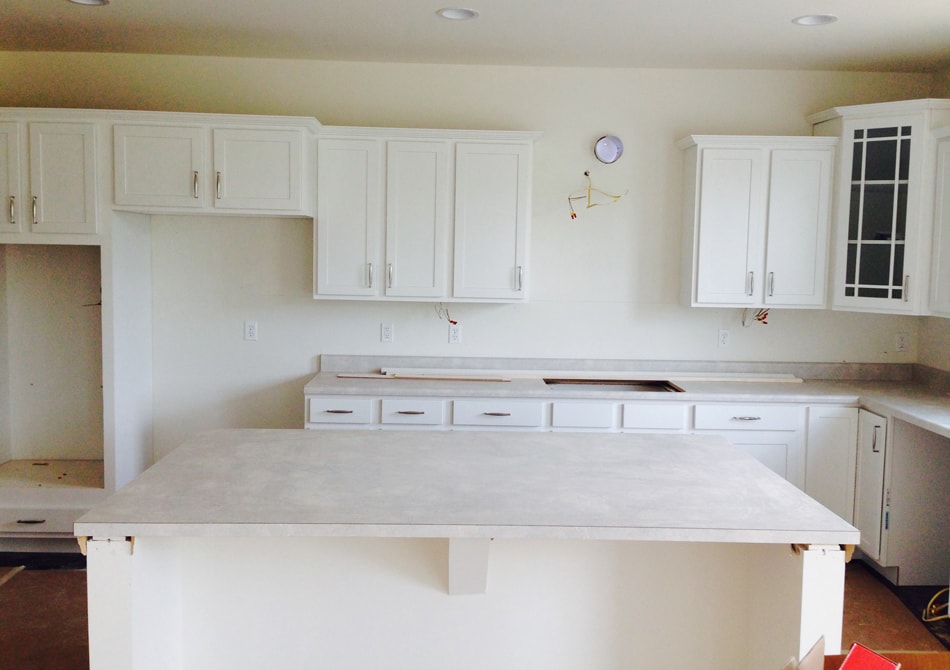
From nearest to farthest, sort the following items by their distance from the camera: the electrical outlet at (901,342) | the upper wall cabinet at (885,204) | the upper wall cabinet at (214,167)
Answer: the upper wall cabinet at (885,204), the upper wall cabinet at (214,167), the electrical outlet at (901,342)

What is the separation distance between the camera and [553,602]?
2.28m

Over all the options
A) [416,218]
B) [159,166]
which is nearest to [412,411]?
[416,218]

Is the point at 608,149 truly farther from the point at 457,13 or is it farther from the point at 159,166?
the point at 159,166

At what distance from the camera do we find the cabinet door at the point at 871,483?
3840 mm

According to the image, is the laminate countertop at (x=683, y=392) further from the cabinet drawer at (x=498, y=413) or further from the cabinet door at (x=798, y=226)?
the cabinet door at (x=798, y=226)

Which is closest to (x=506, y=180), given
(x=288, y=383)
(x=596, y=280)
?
(x=596, y=280)

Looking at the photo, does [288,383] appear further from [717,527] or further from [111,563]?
[717,527]

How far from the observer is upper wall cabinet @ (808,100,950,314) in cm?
388

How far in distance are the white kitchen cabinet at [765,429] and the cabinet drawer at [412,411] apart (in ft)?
4.21

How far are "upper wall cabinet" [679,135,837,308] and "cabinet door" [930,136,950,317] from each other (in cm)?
51

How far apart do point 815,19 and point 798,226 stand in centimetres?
110

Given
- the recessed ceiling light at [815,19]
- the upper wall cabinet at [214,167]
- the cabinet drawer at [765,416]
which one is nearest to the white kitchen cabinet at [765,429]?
the cabinet drawer at [765,416]

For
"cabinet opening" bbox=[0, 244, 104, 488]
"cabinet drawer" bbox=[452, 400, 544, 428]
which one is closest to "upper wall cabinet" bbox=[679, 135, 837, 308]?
"cabinet drawer" bbox=[452, 400, 544, 428]

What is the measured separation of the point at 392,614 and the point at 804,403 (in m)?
2.60
